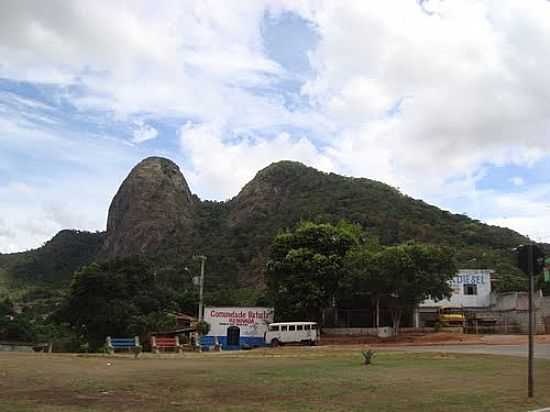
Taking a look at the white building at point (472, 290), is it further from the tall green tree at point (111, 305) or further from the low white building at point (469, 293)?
the tall green tree at point (111, 305)

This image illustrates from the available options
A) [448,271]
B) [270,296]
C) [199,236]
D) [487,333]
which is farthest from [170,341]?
[199,236]

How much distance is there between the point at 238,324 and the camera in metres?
58.0

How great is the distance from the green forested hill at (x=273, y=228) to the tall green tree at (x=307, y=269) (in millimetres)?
20622

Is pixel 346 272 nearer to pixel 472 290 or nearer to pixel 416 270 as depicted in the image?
pixel 416 270

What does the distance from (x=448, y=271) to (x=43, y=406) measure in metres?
42.2

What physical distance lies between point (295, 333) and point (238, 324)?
8.28 meters

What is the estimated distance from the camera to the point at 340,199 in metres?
99.2

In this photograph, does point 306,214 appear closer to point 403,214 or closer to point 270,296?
point 403,214

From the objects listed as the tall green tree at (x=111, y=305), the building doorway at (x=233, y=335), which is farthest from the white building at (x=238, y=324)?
the tall green tree at (x=111, y=305)

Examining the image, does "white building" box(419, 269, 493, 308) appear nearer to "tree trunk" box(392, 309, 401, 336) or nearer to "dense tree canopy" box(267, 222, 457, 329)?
"dense tree canopy" box(267, 222, 457, 329)

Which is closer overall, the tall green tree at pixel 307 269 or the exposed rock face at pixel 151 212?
the tall green tree at pixel 307 269

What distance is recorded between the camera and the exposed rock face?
11981 cm

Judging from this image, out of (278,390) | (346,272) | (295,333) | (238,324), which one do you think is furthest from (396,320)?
(278,390)

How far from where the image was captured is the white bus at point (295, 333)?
5109cm
